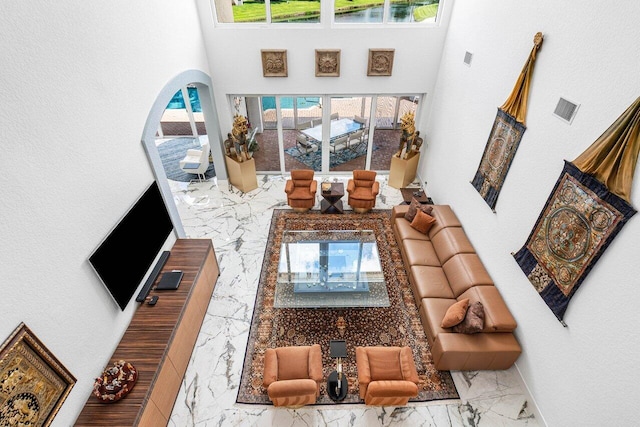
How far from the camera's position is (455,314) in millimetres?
4484

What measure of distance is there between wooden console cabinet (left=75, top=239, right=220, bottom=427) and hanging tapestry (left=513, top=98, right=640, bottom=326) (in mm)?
4648

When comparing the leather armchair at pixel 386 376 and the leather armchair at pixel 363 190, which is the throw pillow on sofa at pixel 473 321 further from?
the leather armchair at pixel 363 190

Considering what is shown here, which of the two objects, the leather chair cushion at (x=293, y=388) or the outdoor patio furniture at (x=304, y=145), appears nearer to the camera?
the leather chair cushion at (x=293, y=388)

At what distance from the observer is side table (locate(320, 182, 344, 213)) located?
7414 millimetres

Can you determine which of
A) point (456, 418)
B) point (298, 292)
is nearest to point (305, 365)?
point (298, 292)

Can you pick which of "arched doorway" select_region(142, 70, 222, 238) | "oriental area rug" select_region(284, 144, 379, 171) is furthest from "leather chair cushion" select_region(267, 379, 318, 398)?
"oriental area rug" select_region(284, 144, 379, 171)

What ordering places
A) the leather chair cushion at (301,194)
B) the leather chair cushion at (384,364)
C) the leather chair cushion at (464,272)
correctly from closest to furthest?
the leather chair cushion at (384,364), the leather chair cushion at (464,272), the leather chair cushion at (301,194)

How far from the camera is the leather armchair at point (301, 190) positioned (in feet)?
24.2

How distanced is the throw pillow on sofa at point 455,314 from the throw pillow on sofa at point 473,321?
0.06 meters

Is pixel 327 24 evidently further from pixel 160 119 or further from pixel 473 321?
pixel 473 321

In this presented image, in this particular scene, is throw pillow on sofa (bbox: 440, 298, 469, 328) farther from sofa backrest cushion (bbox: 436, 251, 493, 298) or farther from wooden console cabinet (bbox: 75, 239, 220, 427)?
wooden console cabinet (bbox: 75, 239, 220, 427)

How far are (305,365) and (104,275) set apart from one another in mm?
2643

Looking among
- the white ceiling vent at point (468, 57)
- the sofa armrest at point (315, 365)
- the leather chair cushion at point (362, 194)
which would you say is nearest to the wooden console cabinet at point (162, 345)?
the sofa armrest at point (315, 365)

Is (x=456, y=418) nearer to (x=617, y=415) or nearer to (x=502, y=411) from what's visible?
(x=502, y=411)
